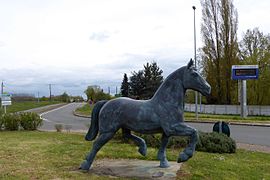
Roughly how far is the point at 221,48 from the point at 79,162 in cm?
3478

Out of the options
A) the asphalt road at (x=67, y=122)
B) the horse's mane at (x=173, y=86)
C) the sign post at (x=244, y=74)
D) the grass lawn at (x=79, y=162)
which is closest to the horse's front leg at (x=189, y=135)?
the horse's mane at (x=173, y=86)

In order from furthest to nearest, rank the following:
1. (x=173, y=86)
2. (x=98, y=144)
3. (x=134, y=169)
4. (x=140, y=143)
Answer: (x=140, y=143) < (x=134, y=169) < (x=98, y=144) < (x=173, y=86)

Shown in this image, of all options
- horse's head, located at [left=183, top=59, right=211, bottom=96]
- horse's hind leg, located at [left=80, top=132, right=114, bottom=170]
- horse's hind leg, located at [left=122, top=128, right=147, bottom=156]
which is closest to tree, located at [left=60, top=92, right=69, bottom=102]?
horse's hind leg, located at [left=122, top=128, right=147, bottom=156]

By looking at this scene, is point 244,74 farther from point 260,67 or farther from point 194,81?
point 194,81

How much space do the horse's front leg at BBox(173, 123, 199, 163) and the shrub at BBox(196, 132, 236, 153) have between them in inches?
189

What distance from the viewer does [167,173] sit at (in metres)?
6.78

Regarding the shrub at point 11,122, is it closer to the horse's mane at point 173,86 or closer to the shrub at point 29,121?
the shrub at point 29,121

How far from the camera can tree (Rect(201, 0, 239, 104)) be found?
39.7 m

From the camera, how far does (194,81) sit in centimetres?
650

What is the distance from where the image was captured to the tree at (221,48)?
3966cm

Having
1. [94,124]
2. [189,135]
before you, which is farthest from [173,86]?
[94,124]

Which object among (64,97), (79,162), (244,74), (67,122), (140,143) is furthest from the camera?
(64,97)

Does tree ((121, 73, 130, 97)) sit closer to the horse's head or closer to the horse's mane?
the horse's mane

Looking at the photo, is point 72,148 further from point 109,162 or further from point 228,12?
point 228,12
